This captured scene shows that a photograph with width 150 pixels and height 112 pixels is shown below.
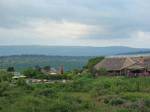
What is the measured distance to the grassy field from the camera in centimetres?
2209

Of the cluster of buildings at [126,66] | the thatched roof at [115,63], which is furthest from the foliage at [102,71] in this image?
the thatched roof at [115,63]

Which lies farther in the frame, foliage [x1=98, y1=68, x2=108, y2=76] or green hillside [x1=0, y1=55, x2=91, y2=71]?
green hillside [x1=0, y1=55, x2=91, y2=71]

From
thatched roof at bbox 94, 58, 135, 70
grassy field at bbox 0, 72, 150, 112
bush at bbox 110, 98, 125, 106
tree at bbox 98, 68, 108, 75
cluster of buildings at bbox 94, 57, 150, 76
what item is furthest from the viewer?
thatched roof at bbox 94, 58, 135, 70

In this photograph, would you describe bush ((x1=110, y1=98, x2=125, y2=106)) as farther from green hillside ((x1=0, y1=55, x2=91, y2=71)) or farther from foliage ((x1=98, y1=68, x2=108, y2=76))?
green hillside ((x1=0, y1=55, x2=91, y2=71))

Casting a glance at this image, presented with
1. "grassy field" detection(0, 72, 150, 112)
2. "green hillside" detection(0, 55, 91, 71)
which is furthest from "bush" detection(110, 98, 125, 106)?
"green hillside" detection(0, 55, 91, 71)

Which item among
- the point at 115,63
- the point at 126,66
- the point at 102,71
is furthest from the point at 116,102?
the point at 115,63

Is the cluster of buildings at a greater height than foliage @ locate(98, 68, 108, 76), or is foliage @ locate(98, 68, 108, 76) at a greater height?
the cluster of buildings

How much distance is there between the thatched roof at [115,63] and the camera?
147 feet

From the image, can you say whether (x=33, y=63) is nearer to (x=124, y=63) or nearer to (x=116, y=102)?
(x=124, y=63)

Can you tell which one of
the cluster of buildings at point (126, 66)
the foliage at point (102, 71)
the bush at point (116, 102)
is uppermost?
the cluster of buildings at point (126, 66)

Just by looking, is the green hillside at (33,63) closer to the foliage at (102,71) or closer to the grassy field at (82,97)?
the foliage at (102,71)

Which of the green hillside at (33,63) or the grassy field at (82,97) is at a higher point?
the grassy field at (82,97)

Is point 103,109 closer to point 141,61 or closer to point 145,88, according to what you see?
point 145,88

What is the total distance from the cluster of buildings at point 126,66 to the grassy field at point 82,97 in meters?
2.93
